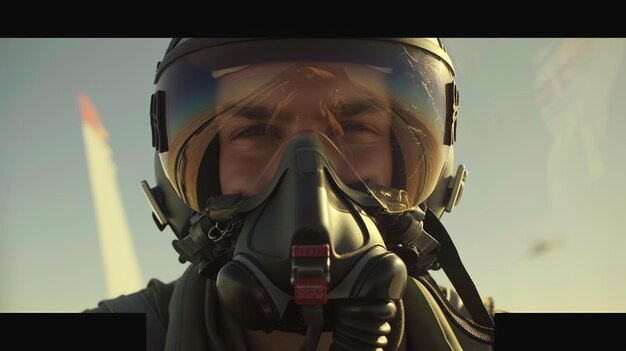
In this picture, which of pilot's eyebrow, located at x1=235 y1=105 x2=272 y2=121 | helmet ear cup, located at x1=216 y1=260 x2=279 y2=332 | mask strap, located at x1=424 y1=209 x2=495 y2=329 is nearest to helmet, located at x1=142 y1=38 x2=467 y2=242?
pilot's eyebrow, located at x1=235 y1=105 x2=272 y2=121

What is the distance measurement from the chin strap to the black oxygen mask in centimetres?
66

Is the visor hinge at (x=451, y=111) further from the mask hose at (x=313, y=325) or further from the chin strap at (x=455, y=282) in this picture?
the mask hose at (x=313, y=325)

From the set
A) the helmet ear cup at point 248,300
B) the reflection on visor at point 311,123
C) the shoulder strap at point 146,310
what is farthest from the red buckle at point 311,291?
the shoulder strap at point 146,310

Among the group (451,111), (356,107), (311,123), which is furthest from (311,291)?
(451,111)

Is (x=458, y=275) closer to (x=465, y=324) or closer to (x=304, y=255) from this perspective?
(x=465, y=324)

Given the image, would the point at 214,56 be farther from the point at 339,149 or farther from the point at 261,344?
the point at 261,344

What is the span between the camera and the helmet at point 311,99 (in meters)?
2.52

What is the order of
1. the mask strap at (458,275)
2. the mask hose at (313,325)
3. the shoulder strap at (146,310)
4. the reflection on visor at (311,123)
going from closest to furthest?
the mask hose at (313,325) → the reflection on visor at (311,123) → the mask strap at (458,275) → the shoulder strap at (146,310)

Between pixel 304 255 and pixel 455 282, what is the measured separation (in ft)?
3.34

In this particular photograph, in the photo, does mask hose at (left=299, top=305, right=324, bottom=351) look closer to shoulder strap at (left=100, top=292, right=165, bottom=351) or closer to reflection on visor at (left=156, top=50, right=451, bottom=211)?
reflection on visor at (left=156, top=50, right=451, bottom=211)

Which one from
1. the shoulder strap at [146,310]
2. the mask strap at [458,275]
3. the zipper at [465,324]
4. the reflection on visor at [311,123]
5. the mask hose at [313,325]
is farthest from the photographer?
the shoulder strap at [146,310]

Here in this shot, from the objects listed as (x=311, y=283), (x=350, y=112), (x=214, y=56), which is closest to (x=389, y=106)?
(x=350, y=112)

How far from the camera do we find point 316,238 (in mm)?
2123

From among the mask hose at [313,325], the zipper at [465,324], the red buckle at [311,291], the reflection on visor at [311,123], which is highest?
the reflection on visor at [311,123]
